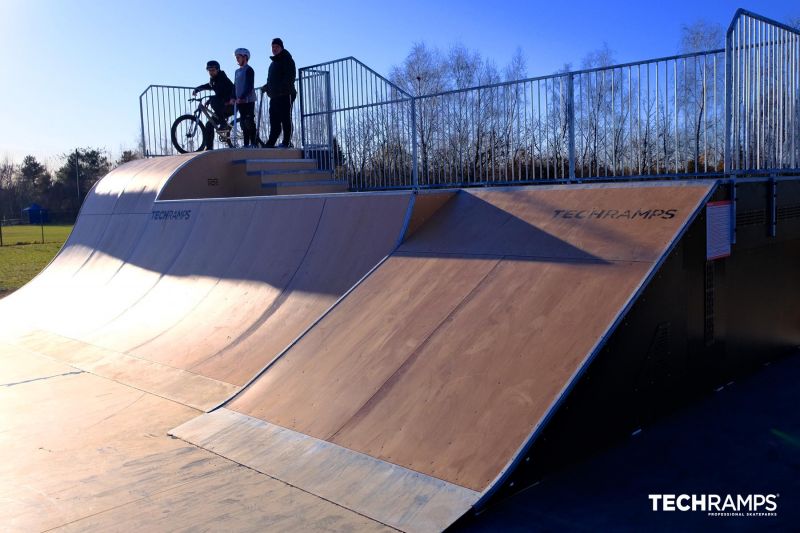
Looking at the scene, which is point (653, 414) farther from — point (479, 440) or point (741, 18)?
point (741, 18)

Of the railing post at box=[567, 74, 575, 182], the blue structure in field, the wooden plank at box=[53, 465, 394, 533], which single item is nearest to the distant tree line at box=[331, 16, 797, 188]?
the railing post at box=[567, 74, 575, 182]

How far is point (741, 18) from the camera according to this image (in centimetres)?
658

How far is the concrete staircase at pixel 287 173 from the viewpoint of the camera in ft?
42.7

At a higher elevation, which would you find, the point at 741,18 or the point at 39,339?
the point at 741,18

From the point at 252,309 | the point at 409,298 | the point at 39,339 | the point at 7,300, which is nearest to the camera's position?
the point at 409,298

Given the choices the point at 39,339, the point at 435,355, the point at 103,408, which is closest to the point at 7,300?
the point at 39,339

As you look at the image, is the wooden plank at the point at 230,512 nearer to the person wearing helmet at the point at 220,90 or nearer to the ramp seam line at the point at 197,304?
the ramp seam line at the point at 197,304

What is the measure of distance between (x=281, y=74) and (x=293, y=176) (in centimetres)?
192

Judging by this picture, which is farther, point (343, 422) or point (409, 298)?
point (409, 298)

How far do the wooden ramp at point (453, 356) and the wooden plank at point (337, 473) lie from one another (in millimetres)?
11

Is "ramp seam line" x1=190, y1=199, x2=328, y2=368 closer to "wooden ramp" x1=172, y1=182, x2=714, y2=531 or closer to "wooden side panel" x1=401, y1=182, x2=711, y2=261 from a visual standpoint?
"wooden ramp" x1=172, y1=182, x2=714, y2=531

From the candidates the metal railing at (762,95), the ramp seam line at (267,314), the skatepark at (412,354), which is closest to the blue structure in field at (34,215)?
the skatepark at (412,354)

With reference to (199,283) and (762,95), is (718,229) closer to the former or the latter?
(762,95)

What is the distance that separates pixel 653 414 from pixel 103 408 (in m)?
4.95
